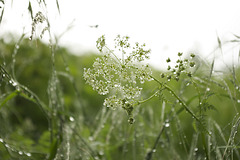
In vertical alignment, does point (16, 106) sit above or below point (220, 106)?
above

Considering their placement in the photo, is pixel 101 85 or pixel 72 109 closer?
pixel 101 85

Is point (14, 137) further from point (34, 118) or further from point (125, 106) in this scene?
point (125, 106)

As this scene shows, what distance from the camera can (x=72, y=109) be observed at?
428 cm

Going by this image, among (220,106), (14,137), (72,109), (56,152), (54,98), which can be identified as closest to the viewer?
(56,152)

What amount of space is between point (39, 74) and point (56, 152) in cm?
251

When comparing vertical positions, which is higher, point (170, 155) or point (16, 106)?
point (16, 106)

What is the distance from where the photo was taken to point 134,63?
1211 millimetres

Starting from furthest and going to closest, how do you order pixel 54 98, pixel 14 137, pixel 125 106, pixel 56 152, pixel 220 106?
pixel 220 106 < pixel 14 137 < pixel 54 98 < pixel 56 152 < pixel 125 106

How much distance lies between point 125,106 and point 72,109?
3218mm

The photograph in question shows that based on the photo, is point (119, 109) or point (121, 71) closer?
point (121, 71)

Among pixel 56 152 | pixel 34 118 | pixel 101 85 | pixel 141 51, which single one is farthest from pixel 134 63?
pixel 34 118

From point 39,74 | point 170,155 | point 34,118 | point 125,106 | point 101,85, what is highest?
point 39,74

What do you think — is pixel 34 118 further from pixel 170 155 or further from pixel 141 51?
pixel 141 51

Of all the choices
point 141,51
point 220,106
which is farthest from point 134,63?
point 220,106
